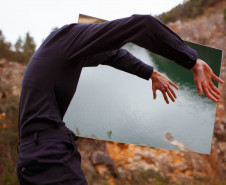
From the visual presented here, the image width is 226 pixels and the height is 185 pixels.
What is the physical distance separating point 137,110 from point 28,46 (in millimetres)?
4678

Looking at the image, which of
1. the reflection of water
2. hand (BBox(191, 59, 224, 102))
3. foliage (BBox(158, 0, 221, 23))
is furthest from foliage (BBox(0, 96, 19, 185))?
foliage (BBox(158, 0, 221, 23))

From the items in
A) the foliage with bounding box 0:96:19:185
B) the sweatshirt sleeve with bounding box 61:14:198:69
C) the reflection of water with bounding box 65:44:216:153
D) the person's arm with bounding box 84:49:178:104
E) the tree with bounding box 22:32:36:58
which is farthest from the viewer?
the tree with bounding box 22:32:36:58

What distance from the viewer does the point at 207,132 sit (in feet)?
8.57

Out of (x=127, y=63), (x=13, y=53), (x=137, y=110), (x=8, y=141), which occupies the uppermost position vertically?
(x=127, y=63)

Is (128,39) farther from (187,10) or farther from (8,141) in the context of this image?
(187,10)

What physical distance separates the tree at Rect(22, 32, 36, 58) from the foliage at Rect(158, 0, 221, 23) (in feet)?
10.3

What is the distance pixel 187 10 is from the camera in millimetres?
6977

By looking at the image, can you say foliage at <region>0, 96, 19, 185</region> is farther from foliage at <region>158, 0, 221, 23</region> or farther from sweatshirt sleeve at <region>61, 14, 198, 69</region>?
foliage at <region>158, 0, 221, 23</region>

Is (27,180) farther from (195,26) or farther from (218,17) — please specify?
(218,17)

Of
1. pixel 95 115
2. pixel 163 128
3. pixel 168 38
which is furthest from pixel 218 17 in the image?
pixel 168 38

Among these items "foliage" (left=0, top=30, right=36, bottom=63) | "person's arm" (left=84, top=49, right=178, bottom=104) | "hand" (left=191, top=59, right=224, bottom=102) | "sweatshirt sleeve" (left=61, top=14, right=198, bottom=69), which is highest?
"sweatshirt sleeve" (left=61, top=14, right=198, bottom=69)

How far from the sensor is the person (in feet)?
2.56

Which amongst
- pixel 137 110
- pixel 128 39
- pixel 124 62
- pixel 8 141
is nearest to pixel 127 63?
pixel 124 62

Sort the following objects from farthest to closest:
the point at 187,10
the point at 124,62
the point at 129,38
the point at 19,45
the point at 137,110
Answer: the point at 187,10 → the point at 19,45 → the point at 137,110 → the point at 124,62 → the point at 129,38
